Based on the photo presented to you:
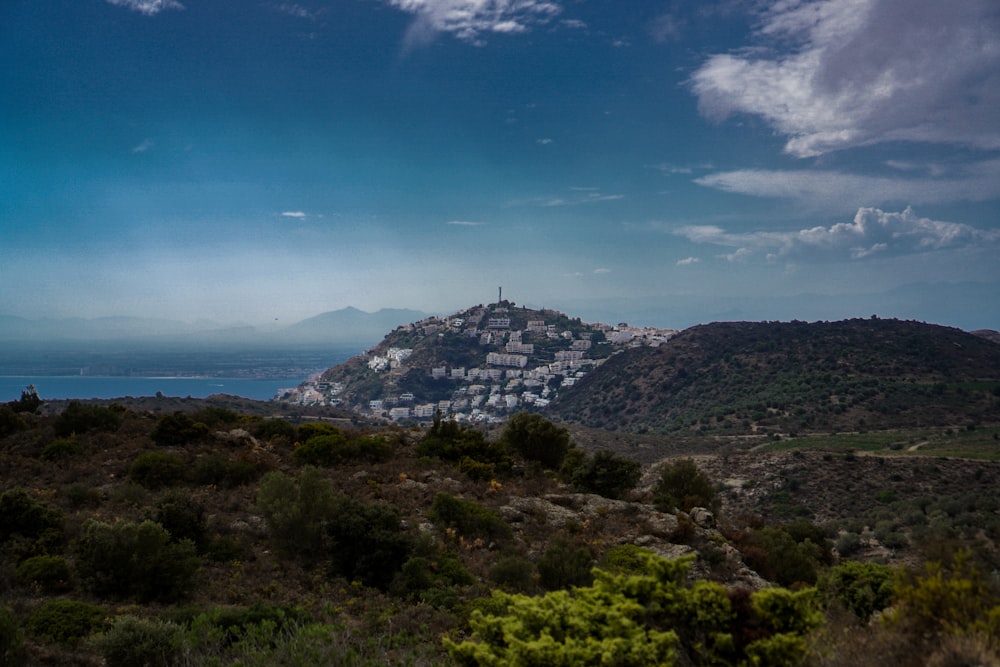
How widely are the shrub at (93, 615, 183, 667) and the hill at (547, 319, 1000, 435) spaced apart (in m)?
54.1

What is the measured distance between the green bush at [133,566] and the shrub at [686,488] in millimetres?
12115

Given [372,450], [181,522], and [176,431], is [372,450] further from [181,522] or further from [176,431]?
[181,522]

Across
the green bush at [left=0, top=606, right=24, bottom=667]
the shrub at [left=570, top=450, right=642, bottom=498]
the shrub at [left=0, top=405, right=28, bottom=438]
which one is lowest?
the shrub at [left=570, top=450, right=642, bottom=498]

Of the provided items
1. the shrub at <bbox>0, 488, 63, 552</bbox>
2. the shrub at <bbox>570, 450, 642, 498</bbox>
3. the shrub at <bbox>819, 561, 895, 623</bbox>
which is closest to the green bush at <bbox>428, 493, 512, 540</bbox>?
the shrub at <bbox>570, 450, 642, 498</bbox>

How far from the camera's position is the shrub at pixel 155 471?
43.5ft

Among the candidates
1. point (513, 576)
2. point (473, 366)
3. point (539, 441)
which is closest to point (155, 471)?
point (513, 576)

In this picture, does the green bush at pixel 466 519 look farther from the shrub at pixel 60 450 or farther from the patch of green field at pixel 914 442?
the patch of green field at pixel 914 442

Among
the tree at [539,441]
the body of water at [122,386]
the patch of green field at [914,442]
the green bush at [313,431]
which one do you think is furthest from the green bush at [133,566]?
the body of water at [122,386]

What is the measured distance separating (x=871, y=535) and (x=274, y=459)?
21.8 meters

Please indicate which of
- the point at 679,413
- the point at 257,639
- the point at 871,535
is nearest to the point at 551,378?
the point at 679,413

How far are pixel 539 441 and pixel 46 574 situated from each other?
1423cm

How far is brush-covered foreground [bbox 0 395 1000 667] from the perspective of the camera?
411 centimetres

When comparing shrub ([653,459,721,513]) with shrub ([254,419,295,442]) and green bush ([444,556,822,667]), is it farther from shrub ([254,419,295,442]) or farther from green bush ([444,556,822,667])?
shrub ([254,419,295,442])

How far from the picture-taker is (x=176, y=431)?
16.8 m
